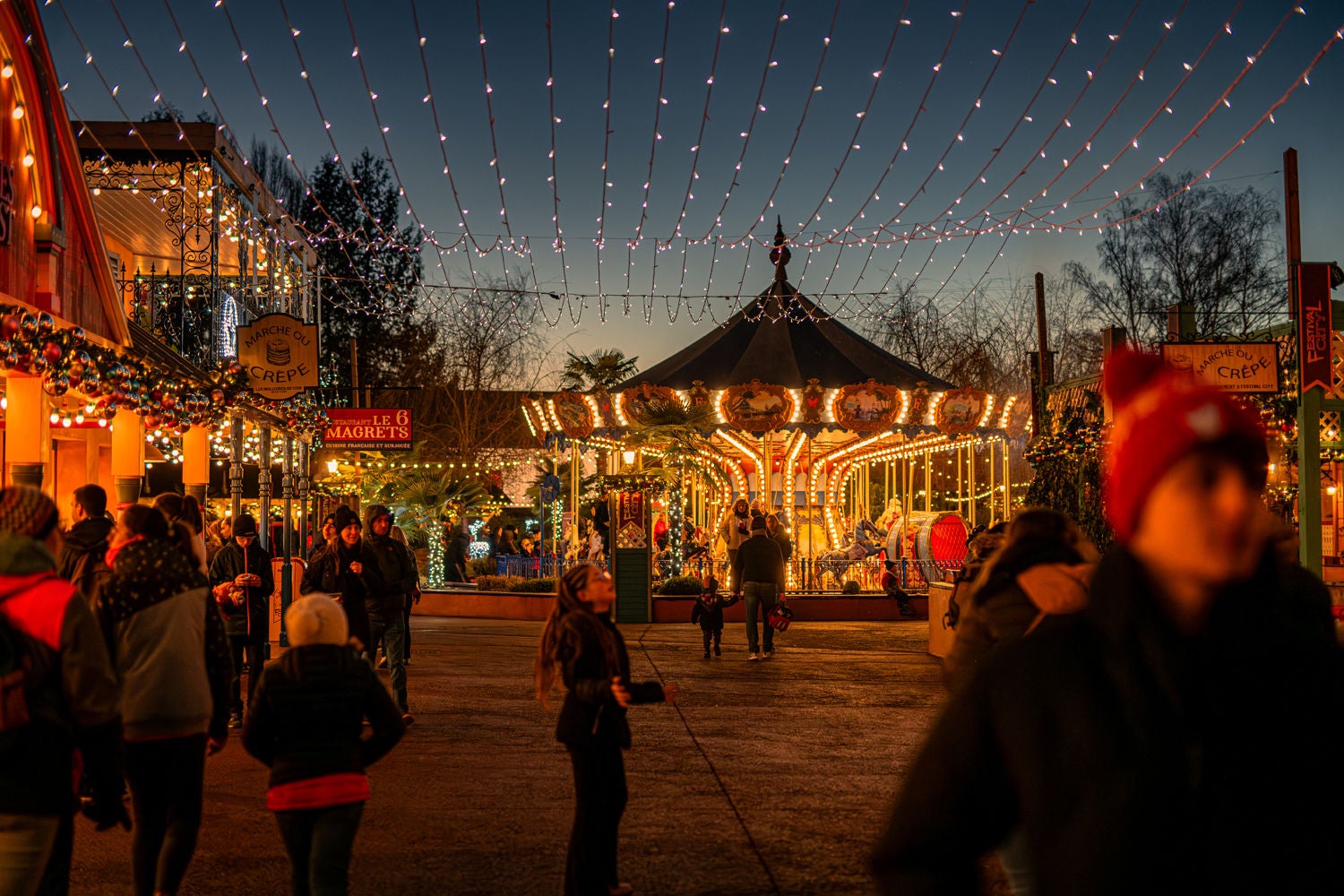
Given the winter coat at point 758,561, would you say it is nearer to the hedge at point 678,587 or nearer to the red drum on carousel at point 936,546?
the hedge at point 678,587

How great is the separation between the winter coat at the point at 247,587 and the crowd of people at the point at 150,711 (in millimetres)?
4168

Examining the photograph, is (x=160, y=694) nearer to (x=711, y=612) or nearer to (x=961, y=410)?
(x=711, y=612)

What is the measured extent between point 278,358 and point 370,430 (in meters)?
8.07

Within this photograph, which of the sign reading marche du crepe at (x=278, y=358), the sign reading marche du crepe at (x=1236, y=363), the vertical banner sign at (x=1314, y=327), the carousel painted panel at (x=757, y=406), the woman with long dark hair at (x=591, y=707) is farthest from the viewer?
the carousel painted panel at (x=757, y=406)

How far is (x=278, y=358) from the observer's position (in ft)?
54.0

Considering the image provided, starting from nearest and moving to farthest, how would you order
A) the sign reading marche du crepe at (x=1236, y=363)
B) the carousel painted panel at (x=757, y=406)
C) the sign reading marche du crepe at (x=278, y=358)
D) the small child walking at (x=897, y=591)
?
1. the sign reading marche du crepe at (x=1236, y=363)
2. the sign reading marche du crepe at (x=278, y=358)
3. the small child walking at (x=897, y=591)
4. the carousel painted panel at (x=757, y=406)

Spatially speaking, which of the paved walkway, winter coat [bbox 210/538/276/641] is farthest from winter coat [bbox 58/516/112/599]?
winter coat [bbox 210/538/276/641]

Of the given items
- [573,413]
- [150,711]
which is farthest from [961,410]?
[150,711]

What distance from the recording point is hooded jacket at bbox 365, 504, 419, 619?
34.3 ft

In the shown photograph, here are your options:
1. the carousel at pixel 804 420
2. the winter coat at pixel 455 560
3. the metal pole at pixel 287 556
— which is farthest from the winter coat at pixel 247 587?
the winter coat at pixel 455 560

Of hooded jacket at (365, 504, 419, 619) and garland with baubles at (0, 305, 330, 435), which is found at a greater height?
garland with baubles at (0, 305, 330, 435)

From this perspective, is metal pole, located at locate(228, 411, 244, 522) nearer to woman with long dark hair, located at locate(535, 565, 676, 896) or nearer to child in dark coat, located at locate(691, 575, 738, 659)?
child in dark coat, located at locate(691, 575, 738, 659)

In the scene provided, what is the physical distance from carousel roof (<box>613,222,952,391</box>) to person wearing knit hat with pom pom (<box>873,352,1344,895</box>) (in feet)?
76.8

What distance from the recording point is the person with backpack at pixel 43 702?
405cm
